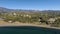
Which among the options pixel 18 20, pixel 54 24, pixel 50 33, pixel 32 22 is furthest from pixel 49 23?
pixel 50 33

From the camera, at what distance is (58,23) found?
43.6 meters

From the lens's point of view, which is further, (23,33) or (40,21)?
(40,21)

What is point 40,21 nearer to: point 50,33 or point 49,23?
point 49,23

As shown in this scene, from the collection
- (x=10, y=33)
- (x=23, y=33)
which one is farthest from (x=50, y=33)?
(x=10, y=33)

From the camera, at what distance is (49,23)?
146 ft

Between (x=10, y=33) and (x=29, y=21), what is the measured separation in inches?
734

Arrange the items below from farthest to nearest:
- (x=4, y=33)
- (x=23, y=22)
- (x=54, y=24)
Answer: (x=23, y=22), (x=54, y=24), (x=4, y=33)

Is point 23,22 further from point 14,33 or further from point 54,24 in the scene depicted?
point 14,33

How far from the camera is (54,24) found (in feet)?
140

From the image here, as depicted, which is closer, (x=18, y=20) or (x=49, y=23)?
(x=49, y=23)

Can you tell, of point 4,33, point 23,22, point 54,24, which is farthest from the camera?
point 23,22

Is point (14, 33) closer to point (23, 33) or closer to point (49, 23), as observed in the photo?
point (23, 33)

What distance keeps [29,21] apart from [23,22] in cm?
202

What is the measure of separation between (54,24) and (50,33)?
1130cm
